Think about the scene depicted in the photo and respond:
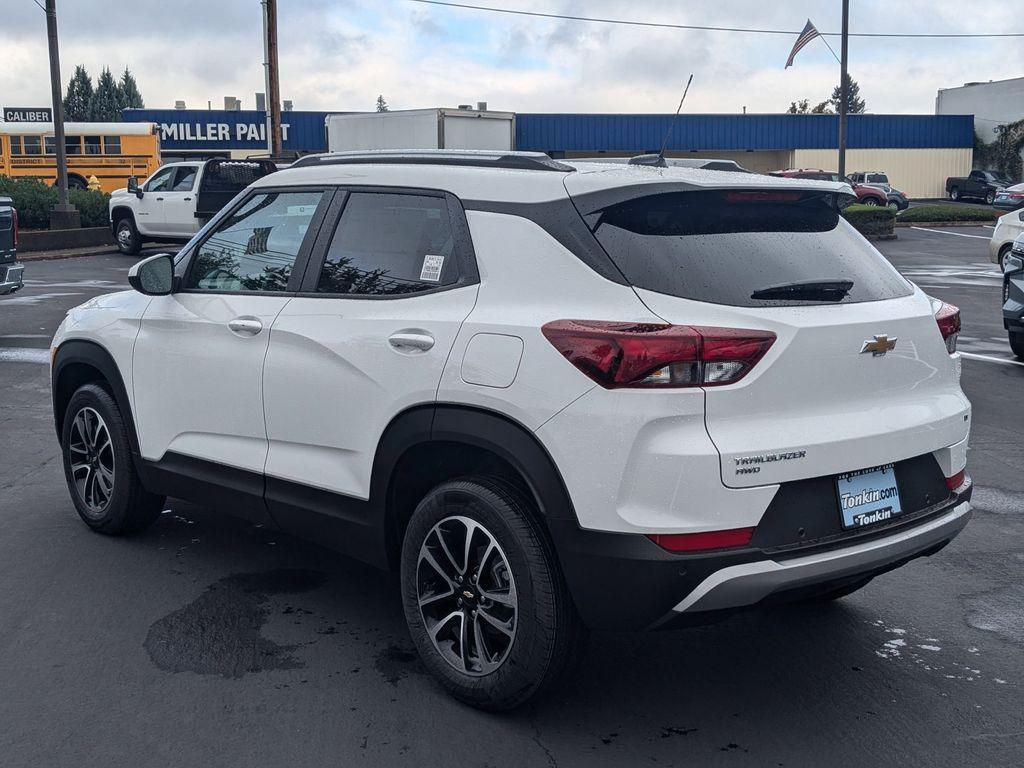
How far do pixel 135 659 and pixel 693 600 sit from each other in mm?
2187

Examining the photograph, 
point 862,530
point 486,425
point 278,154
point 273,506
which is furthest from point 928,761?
point 278,154

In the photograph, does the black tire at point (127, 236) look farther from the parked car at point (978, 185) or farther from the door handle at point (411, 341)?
the parked car at point (978, 185)

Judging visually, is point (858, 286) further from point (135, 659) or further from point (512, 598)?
point (135, 659)

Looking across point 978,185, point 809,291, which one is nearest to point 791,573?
point 809,291

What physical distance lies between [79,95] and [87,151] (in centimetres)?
7710

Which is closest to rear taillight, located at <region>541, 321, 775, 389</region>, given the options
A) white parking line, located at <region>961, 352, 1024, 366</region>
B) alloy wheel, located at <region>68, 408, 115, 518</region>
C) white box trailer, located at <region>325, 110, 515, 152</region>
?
alloy wheel, located at <region>68, 408, 115, 518</region>

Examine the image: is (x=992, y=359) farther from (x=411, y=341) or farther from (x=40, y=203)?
(x=40, y=203)

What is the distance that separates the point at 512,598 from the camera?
3.69 metres

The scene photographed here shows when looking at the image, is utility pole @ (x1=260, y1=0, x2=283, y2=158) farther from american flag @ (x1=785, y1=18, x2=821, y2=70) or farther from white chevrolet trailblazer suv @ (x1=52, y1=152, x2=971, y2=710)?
white chevrolet trailblazer suv @ (x1=52, y1=152, x2=971, y2=710)

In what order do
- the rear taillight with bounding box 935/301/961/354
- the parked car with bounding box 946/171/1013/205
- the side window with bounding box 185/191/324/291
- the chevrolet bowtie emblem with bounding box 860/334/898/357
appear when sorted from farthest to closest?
the parked car with bounding box 946/171/1013/205 < the side window with bounding box 185/191/324/291 < the rear taillight with bounding box 935/301/961/354 < the chevrolet bowtie emblem with bounding box 860/334/898/357

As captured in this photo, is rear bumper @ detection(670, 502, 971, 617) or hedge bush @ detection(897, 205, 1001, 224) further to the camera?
hedge bush @ detection(897, 205, 1001, 224)

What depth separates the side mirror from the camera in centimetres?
516

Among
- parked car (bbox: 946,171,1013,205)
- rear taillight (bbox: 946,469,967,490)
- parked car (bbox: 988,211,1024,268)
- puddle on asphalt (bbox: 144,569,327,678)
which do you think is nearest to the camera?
rear taillight (bbox: 946,469,967,490)

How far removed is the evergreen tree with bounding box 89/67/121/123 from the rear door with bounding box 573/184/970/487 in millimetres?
110316
